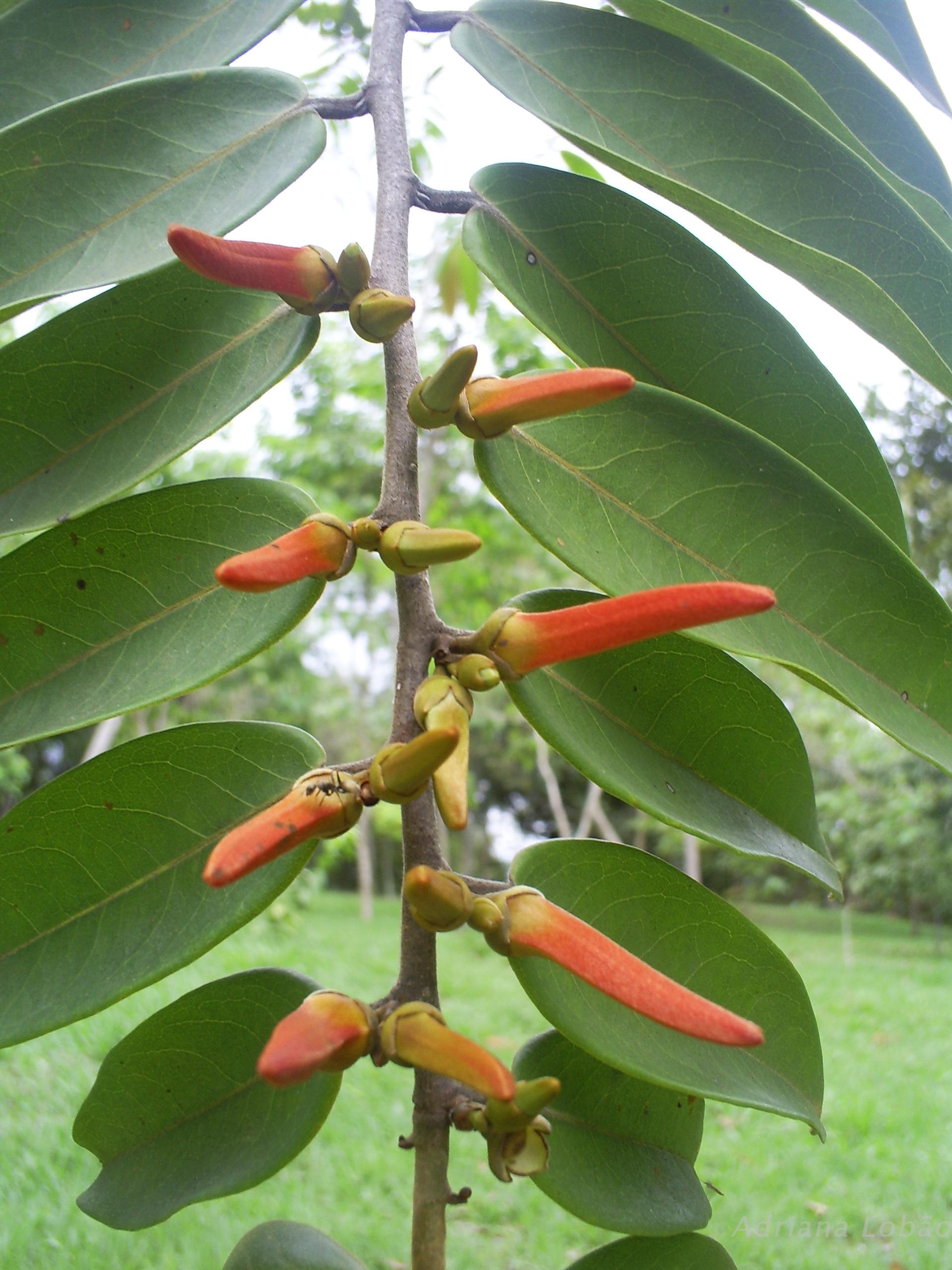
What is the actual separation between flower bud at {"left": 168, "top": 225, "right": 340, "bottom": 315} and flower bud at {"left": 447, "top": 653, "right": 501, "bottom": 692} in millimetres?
166

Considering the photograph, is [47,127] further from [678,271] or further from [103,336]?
[678,271]

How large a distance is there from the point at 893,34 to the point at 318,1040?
29.6 inches

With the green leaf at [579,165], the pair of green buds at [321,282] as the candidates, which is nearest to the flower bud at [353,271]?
the pair of green buds at [321,282]

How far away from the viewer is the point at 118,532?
18.7 inches

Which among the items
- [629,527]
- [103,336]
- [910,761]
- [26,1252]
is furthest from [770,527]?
[910,761]

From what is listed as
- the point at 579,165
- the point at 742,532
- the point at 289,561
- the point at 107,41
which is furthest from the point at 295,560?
the point at 579,165

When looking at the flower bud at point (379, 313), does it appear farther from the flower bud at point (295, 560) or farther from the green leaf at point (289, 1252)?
the green leaf at point (289, 1252)

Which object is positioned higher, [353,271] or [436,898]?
[353,271]

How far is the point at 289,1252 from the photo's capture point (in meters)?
0.45

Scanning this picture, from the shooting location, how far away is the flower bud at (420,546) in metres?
0.37

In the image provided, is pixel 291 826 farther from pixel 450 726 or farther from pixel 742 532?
pixel 742 532

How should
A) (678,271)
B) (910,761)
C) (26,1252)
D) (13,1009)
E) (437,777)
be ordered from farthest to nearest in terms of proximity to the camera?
1. (910,761)
2. (26,1252)
3. (678,271)
4. (13,1009)
5. (437,777)

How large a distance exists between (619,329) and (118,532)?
0.27 meters

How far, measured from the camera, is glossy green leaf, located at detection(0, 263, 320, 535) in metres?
0.49
